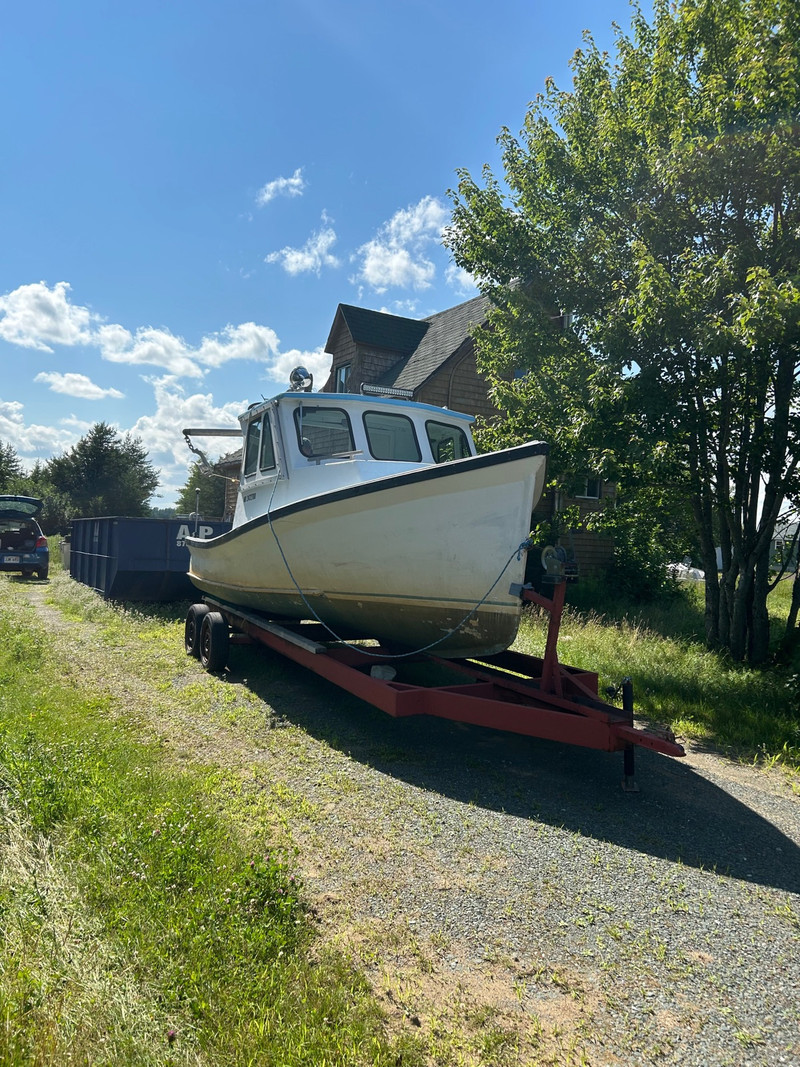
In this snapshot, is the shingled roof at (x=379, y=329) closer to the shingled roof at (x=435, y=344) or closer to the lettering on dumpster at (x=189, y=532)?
the shingled roof at (x=435, y=344)

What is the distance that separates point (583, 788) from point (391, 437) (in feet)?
13.0

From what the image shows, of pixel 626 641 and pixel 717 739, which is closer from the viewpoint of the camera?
pixel 717 739

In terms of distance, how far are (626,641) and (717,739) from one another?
12.1 feet

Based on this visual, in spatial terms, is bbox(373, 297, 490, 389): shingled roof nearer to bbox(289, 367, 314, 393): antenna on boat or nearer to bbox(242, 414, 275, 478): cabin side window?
bbox(242, 414, 275, 478): cabin side window

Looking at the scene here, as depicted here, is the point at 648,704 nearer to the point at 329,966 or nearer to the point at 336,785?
the point at 336,785

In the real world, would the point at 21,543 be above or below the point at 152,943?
above

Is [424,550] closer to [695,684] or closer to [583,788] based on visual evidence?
[583,788]

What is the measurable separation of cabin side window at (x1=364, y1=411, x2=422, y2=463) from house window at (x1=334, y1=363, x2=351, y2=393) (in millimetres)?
13820

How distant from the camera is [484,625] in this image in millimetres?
5059

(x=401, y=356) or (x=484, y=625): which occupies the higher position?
(x=401, y=356)

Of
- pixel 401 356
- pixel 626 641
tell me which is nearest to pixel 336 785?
pixel 626 641

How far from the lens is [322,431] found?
6809 millimetres

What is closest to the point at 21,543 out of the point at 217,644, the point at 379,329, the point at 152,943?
the point at 379,329

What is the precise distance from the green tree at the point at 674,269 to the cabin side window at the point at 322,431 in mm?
2912
